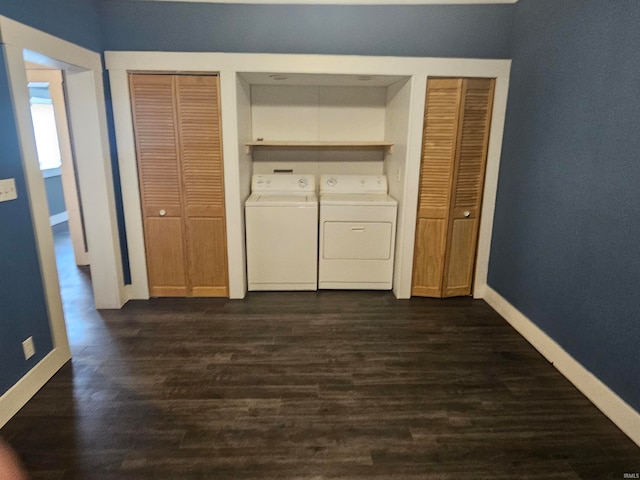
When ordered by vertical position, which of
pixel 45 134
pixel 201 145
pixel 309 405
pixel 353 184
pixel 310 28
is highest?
pixel 310 28

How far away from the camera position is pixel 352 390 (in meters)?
2.30

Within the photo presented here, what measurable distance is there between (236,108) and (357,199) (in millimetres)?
1366

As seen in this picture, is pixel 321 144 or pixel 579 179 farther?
pixel 321 144

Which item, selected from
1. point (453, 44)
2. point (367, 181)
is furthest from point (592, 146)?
point (367, 181)

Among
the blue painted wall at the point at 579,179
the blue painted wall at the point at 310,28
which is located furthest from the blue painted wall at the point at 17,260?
the blue painted wall at the point at 579,179

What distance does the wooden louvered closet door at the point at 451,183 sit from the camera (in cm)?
324

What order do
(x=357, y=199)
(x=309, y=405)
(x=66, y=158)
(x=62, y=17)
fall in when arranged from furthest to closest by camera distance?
1. (x=66, y=158)
2. (x=357, y=199)
3. (x=62, y=17)
4. (x=309, y=405)

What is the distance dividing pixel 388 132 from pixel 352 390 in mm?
2621

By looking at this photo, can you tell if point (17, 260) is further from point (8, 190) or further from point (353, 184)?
point (353, 184)

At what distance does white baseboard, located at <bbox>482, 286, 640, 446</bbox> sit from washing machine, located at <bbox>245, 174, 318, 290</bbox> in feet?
5.79

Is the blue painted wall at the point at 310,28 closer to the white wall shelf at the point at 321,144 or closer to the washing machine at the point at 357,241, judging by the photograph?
the white wall shelf at the point at 321,144

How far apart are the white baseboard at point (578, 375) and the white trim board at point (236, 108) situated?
0.74 metres

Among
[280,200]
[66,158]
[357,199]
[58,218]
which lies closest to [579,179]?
[357,199]

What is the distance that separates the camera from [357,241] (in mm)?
3656
